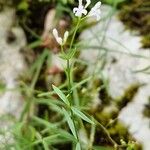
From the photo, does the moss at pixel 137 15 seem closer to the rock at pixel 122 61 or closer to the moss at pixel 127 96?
the rock at pixel 122 61

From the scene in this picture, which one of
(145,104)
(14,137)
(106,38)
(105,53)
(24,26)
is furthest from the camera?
(24,26)

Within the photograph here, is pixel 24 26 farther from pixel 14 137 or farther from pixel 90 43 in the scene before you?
pixel 14 137

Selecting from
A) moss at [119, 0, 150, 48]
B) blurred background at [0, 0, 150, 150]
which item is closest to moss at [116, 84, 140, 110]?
blurred background at [0, 0, 150, 150]

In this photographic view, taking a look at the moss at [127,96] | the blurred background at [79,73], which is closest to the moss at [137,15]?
the blurred background at [79,73]

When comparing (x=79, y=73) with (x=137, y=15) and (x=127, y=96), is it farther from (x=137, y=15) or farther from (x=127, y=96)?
(x=137, y=15)

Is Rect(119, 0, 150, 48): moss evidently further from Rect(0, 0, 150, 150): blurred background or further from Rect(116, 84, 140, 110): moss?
Rect(116, 84, 140, 110): moss

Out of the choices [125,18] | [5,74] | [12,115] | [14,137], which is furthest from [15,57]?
[14,137]
